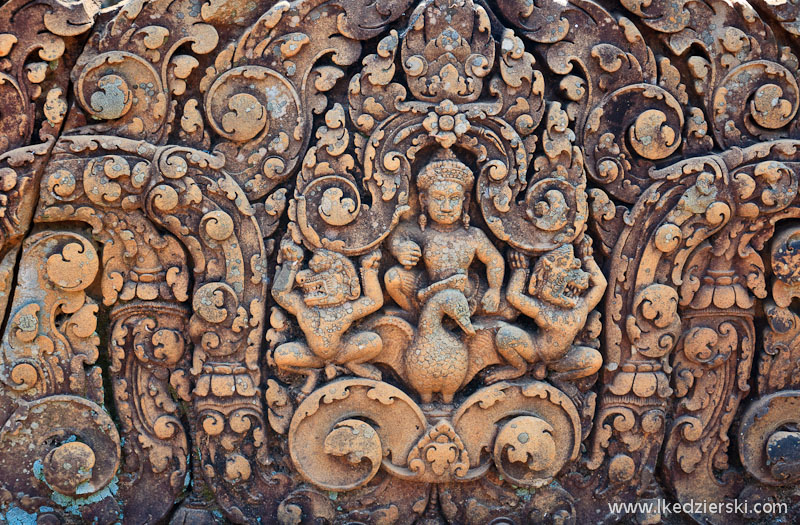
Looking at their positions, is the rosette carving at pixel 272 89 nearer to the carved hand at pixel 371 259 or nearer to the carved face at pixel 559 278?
the carved hand at pixel 371 259

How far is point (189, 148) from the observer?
3.71m

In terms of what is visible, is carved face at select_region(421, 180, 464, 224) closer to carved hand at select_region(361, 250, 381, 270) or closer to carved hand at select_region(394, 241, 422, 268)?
carved hand at select_region(394, 241, 422, 268)

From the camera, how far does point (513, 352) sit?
12.4 ft

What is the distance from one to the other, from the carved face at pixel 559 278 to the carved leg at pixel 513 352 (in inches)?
7.0

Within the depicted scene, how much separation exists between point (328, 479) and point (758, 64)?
2.40 m

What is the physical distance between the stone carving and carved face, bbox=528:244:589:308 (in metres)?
0.01

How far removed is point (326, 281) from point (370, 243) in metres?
0.23

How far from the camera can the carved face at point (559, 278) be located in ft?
12.4

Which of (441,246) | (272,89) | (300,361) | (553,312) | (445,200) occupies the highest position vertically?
(272,89)

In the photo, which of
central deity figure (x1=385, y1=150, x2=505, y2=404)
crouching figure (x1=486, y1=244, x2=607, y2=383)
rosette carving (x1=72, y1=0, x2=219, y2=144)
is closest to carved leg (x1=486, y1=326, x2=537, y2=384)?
crouching figure (x1=486, y1=244, x2=607, y2=383)

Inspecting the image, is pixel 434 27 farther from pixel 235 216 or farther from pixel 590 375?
pixel 590 375

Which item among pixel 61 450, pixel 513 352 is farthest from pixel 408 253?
pixel 61 450

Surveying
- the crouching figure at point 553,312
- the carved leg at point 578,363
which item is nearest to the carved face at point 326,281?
the crouching figure at point 553,312

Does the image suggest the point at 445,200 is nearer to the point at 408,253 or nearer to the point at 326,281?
the point at 408,253
